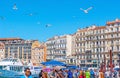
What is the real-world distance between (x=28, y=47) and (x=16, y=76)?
3838 inches

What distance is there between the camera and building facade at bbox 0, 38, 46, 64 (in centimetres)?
13838

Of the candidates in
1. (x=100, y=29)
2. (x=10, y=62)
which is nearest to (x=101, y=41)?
(x=100, y=29)

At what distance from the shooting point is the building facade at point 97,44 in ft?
319

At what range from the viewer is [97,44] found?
102m

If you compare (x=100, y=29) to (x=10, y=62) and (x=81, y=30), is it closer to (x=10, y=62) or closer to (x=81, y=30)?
(x=81, y=30)

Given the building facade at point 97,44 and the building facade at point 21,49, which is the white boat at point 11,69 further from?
the building facade at point 21,49

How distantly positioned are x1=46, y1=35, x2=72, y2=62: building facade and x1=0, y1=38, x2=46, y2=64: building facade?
556 inches

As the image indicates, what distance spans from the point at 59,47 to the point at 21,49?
2616 cm

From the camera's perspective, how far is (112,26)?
9894cm

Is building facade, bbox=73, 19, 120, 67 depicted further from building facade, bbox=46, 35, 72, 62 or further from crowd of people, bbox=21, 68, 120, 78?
crowd of people, bbox=21, 68, 120, 78

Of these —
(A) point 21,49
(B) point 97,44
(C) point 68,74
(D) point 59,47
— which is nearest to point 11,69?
(C) point 68,74

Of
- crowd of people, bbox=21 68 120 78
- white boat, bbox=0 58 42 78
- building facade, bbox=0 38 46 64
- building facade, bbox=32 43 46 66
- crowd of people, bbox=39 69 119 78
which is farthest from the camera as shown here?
building facade, bbox=0 38 46 64

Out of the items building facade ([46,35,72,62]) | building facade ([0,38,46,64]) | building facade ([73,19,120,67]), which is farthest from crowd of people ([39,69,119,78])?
building facade ([0,38,46,64])

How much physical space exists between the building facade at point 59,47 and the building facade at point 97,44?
5.06 m
